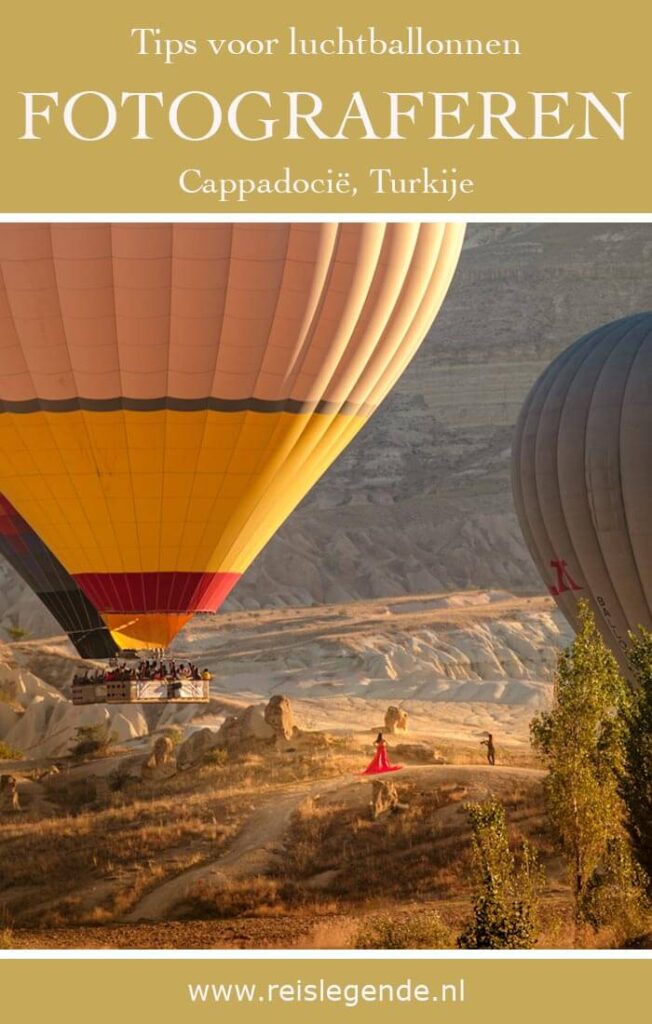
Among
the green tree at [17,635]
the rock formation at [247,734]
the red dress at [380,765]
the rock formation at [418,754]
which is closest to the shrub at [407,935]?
the red dress at [380,765]

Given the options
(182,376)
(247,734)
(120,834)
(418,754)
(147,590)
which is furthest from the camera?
(247,734)

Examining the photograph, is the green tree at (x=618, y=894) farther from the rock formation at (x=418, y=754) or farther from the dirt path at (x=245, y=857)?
the rock formation at (x=418, y=754)

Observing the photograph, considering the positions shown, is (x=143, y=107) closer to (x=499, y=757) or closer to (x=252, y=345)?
(x=252, y=345)

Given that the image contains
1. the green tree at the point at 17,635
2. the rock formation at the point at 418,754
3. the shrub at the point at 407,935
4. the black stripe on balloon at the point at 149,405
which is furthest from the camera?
the green tree at the point at 17,635

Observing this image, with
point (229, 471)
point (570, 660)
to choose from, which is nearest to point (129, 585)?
point (229, 471)

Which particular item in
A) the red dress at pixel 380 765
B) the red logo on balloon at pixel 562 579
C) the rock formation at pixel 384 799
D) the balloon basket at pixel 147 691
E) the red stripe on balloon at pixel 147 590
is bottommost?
the rock formation at pixel 384 799

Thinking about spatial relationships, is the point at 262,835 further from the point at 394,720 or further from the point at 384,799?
the point at 394,720

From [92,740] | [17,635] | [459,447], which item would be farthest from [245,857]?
[459,447]
